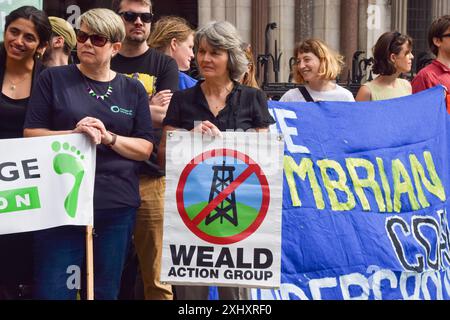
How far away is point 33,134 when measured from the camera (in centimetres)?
589

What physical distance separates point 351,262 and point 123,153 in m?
1.76

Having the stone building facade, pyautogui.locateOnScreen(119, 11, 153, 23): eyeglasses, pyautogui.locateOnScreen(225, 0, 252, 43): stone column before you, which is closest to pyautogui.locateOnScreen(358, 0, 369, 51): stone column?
the stone building facade

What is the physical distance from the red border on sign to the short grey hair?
0.54 meters

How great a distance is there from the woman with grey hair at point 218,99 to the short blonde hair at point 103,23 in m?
0.48

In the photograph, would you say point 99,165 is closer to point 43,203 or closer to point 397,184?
point 43,203

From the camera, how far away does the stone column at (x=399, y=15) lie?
22.3m

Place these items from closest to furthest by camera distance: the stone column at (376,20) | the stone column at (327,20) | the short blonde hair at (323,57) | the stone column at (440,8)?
the short blonde hair at (323,57), the stone column at (327,20), the stone column at (376,20), the stone column at (440,8)

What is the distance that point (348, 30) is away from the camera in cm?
1917

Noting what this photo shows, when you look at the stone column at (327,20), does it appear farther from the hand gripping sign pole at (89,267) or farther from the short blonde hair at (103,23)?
the hand gripping sign pole at (89,267)

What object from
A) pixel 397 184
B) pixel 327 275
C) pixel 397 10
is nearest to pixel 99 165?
pixel 327 275

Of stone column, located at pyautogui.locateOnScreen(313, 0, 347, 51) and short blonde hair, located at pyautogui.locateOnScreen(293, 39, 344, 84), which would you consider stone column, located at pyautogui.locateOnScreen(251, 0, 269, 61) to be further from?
short blonde hair, located at pyautogui.locateOnScreen(293, 39, 344, 84)

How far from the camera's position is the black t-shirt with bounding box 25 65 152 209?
19.4 feet

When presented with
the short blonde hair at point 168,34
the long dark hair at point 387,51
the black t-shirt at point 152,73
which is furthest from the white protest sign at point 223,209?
the long dark hair at point 387,51

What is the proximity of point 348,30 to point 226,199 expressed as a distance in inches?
540
